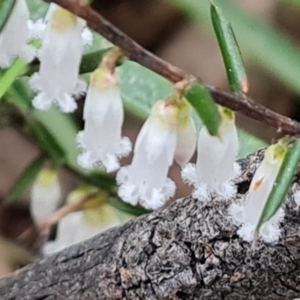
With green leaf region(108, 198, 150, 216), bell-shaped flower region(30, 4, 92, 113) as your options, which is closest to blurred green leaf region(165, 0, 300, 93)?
green leaf region(108, 198, 150, 216)

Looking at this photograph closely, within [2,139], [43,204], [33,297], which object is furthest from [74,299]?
[2,139]

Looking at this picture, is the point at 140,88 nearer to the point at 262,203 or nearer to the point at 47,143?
the point at 47,143

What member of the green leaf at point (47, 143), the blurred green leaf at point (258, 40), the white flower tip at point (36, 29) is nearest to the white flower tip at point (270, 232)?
the white flower tip at point (36, 29)

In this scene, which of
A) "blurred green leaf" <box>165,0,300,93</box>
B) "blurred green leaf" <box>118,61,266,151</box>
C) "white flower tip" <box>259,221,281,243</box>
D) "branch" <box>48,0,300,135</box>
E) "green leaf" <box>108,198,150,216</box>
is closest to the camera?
"branch" <box>48,0,300,135</box>

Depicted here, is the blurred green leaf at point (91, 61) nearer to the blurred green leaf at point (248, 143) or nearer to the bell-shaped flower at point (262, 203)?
the bell-shaped flower at point (262, 203)

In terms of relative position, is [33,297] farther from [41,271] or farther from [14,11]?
[14,11]

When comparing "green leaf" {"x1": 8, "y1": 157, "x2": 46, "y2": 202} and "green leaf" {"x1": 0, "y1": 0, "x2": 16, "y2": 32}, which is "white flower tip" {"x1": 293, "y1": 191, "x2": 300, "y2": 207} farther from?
"green leaf" {"x1": 8, "y1": 157, "x2": 46, "y2": 202}

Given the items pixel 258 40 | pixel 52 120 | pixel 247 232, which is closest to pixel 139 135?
pixel 247 232
